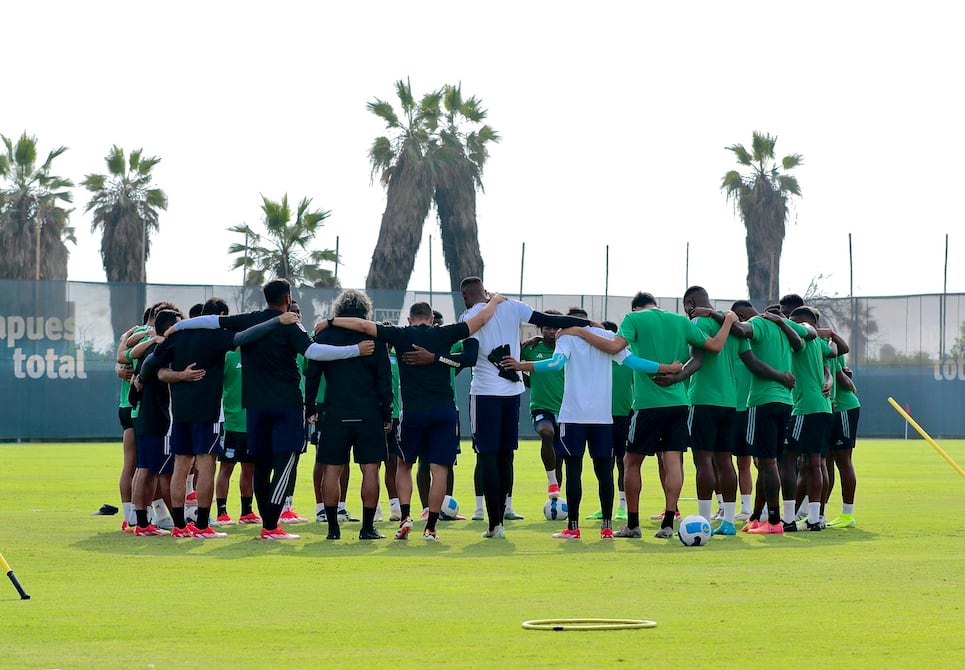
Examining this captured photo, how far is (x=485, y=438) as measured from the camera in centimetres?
1263

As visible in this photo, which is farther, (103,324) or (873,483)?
(103,324)

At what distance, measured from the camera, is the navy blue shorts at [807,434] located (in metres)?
14.0

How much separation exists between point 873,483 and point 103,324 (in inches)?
804

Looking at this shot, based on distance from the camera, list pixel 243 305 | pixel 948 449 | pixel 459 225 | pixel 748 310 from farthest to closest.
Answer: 1. pixel 459 225
2. pixel 243 305
3. pixel 948 449
4. pixel 748 310

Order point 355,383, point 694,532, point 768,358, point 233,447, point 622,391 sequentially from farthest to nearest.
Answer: point 622,391 < point 233,447 < point 768,358 < point 355,383 < point 694,532

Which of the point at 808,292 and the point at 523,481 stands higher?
the point at 808,292

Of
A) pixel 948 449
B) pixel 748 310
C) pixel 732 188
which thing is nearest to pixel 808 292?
pixel 732 188

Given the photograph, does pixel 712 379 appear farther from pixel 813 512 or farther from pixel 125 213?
pixel 125 213

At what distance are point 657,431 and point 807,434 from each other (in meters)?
2.00

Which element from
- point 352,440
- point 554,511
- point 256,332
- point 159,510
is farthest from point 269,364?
point 554,511

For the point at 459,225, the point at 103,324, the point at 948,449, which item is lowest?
the point at 948,449

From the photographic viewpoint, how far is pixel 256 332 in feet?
40.9

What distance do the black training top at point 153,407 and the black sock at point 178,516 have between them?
0.67 m

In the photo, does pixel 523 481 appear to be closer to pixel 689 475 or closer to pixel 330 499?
pixel 689 475
